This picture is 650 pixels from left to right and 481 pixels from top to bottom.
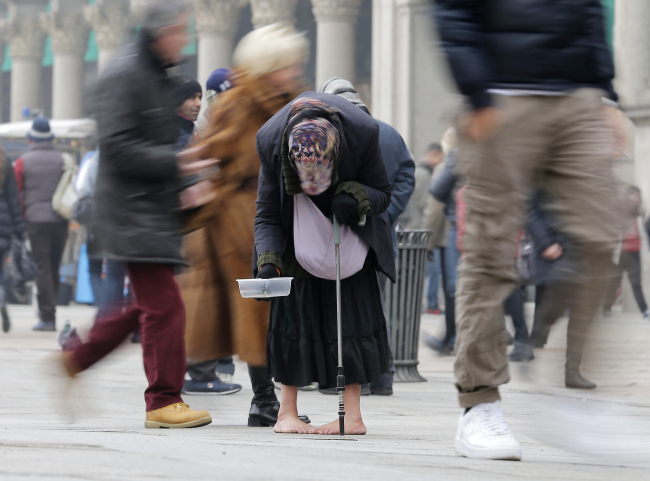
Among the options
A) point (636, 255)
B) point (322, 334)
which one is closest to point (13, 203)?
point (636, 255)

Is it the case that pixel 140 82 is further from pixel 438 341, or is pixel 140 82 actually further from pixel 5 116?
pixel 5 116

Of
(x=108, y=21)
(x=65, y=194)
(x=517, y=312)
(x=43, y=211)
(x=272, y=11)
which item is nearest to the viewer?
(x=517, y=312)

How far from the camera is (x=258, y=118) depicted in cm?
623

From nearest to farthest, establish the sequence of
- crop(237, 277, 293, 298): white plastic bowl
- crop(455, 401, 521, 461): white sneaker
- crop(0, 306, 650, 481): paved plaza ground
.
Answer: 1. crop(0, 306, 650, 481): paved plaza ground
2. crop(455, 401, 521, 461): white sneaker
3. crop(237, 277, 293, 298): white plastic bowl

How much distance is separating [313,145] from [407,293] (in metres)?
3.59

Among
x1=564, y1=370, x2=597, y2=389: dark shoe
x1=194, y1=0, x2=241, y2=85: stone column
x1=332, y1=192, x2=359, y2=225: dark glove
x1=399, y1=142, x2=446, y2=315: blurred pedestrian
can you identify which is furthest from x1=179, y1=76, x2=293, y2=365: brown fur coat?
x1=194, y1=0, x2=241, y2=85: stone column

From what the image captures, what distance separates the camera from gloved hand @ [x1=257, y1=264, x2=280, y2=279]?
5.32 meters

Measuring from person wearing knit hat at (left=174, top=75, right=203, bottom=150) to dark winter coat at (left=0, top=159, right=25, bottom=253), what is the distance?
5.21 m

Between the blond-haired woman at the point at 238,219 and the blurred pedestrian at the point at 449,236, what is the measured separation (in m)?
3.74

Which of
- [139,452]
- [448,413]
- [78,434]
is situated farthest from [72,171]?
[139,452]

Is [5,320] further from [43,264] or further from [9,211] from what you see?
[9,211]

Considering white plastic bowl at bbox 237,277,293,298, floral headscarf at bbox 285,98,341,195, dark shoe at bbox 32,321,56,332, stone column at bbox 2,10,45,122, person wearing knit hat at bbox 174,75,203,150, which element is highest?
floral headscarf at bbox 285,98,341,195

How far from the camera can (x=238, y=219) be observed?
248 inches

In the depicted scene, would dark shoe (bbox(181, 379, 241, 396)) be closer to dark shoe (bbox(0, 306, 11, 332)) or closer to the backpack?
the backpack
